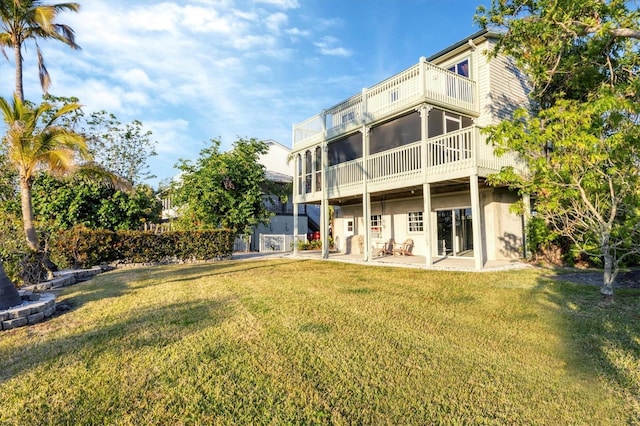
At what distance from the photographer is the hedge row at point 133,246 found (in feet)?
37.8

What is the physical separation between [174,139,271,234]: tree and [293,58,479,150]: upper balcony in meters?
4.75

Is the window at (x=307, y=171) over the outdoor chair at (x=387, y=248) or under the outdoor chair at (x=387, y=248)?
over

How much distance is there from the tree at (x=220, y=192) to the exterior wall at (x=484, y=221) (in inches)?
232

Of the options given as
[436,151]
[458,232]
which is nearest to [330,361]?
[436,151]

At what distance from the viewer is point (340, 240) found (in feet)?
61.9

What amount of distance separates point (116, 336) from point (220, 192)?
12078mm

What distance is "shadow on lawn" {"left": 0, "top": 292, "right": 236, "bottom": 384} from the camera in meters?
3.62

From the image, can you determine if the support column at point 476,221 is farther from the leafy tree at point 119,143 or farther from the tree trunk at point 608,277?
the leafy tree at point 119,143

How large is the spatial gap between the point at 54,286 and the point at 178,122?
1431cm

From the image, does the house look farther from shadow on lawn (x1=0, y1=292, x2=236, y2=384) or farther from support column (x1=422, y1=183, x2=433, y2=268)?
shadow on lawn (x1=0, y1=292, x2=236, y2=384)

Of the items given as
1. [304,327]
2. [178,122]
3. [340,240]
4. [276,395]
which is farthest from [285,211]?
[276,395]

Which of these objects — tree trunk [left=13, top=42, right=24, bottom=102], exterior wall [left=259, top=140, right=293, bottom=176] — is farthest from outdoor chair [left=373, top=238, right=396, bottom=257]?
exterior wall [left=259, top=140, right=293, bottom=176]

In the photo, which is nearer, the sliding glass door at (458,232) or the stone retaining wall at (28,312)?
the stone retaining wall at (28,312)

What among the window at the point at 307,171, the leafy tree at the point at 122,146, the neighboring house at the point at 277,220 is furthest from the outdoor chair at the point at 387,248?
the leafy tree at the point at 122,146
